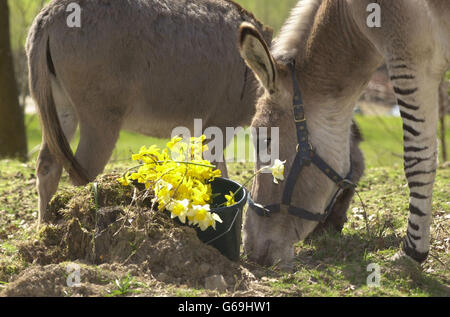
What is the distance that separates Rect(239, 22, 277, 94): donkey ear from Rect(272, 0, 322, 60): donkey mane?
290 millimetres

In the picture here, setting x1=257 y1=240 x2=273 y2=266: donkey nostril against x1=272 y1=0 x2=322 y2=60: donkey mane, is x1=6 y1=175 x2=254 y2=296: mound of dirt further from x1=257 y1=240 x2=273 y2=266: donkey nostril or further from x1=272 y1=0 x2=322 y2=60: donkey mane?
x1=272 y1=0 x2=322 y2=60: donkey mane

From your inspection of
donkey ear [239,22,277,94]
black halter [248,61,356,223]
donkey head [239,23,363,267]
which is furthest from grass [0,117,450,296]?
donkey ear [239,22,277,94]

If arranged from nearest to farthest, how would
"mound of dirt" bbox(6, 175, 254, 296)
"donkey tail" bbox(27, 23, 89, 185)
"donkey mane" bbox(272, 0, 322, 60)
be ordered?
"mound of dirt" bbox(6, 175, 254, 296), "donkey mane" bbox(272, 0, 322, 60), "donkey tail" bbox(27, 23, 89, 185)

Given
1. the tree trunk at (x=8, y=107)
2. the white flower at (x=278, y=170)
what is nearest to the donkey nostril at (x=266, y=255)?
the white flower at (x=278, y=170)

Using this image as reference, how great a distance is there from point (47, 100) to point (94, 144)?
0.57 m

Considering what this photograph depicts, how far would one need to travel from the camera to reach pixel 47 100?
4.53 meters

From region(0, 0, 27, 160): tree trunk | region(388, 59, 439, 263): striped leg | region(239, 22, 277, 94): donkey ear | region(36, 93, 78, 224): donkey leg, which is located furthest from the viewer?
region(0, 0, 27, 160): tree trunk

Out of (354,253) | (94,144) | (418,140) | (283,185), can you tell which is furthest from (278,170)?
(94,144)

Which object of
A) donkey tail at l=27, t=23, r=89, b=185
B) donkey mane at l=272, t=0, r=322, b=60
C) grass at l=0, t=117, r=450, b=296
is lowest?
grass at l=0, t=117, r=450, b=296

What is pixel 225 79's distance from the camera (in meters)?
4.96

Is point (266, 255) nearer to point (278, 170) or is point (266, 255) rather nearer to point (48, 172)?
point (278, 170)

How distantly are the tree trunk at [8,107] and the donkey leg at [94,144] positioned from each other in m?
5.39

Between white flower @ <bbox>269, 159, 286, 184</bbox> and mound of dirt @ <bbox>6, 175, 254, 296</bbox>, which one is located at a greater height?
white flower @ <bbox>269, 159, 286, 184</bbox>

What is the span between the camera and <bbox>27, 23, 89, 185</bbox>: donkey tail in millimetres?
4402
